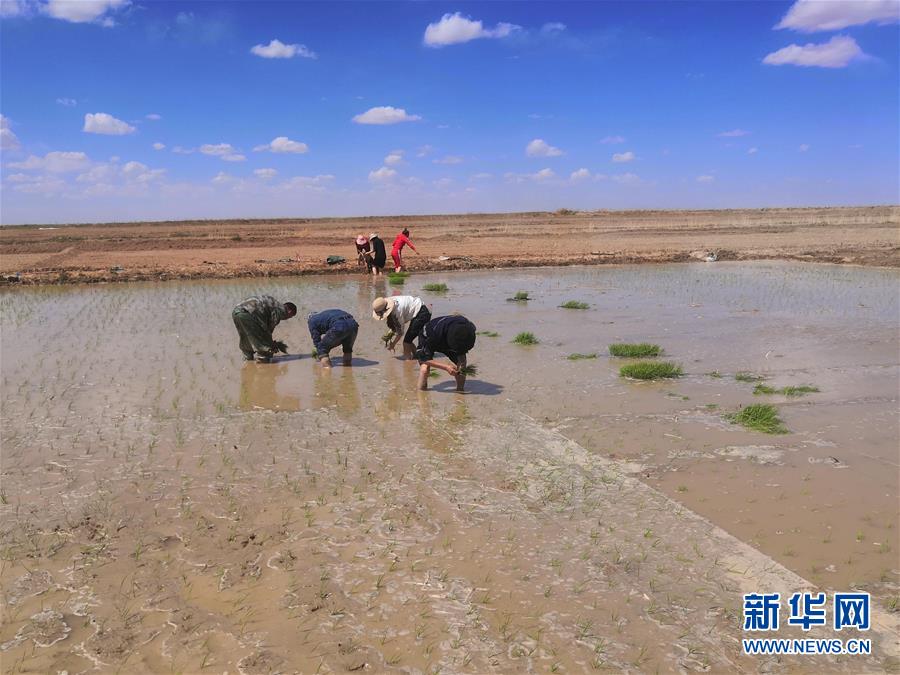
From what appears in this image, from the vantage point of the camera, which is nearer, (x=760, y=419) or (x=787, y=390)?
(x=760, y=419)

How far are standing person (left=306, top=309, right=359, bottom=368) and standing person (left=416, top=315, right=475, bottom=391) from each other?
1354 mm

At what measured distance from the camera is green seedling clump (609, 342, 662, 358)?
878 cm

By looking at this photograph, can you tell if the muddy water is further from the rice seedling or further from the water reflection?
the rice seedling

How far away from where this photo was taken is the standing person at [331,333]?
8.12 metres

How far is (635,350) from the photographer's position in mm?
8805

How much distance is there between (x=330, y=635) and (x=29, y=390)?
578 cm

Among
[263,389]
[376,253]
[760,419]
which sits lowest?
[760,419]

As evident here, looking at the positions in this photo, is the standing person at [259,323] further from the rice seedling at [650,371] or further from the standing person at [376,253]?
the standing person at [376,253]

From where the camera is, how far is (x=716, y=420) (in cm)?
623

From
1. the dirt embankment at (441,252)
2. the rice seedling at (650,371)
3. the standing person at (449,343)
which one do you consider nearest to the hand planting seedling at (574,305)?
the rice seedling at (650,371)

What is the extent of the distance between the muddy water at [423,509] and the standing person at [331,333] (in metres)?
0.37

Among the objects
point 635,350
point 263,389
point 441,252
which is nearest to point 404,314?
point 263,389

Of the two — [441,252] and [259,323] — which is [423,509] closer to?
[259,323]

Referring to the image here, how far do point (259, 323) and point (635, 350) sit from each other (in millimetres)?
5067
